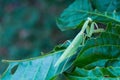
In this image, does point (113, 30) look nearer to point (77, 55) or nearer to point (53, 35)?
point (77, 55)

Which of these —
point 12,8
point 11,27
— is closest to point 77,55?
point 11,27

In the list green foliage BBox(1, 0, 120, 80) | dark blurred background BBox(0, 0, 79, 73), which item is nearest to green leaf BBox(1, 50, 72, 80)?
green foliage BBox(1, 0, 120, 80)

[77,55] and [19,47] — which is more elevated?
[77,55]

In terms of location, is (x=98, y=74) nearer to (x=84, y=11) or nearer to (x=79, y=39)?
(x=79, y=39)

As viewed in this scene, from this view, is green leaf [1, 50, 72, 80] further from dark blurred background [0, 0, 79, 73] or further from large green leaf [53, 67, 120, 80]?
dark blurred background [0, 0, 79, 73]

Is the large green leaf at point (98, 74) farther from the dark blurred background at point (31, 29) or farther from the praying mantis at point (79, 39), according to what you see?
the dark blurred background at point (31, 29)

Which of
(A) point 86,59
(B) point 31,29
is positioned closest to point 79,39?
(A) point 86,59

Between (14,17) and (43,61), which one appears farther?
(14,17)
